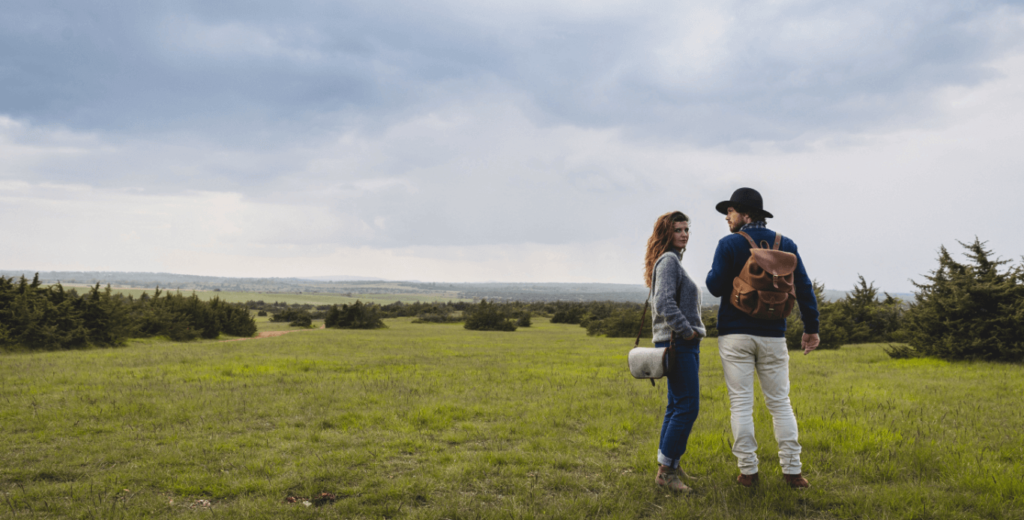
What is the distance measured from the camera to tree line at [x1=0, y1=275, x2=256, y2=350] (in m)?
19.9

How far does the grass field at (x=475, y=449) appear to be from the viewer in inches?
179

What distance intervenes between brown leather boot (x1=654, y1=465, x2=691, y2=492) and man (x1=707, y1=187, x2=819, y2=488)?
567mm

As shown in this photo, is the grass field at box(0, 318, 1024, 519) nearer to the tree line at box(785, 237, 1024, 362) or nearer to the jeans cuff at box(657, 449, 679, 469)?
the jeans cuff at box(657, 449, 679, 469)

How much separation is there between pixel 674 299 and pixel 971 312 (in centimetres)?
1390

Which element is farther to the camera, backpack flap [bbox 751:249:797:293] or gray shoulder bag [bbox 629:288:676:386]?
gray shoulder bag [bbox 629:288:676:386]

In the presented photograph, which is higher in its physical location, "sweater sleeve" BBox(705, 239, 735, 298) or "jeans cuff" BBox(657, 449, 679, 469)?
"sweater sleeve" BBox(705, 239, 735, 298)

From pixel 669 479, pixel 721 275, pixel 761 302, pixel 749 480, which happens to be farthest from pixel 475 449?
pixel 761 302

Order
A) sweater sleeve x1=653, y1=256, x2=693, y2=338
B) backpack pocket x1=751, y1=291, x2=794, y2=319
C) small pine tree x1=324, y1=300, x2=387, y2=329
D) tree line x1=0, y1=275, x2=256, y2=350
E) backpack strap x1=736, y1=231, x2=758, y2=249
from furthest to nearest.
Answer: small pine tree x1=324, y1=300, x2=387, y2=329, tree line x1=0, y1=275, x2=256, y2=350, backpack strap x1=736, y1=231, x2=758, y2=249, sweater sleeve x1=653, y1=256, x2=693, y2=338, backpack pocket x1=751, y1=291, x2=794, y2=319

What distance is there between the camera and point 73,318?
21469 millimetres

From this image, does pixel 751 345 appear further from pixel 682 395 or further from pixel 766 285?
pixel 682 395

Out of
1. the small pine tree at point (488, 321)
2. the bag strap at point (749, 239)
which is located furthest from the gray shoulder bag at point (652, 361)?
the small pine tree at point (488, 321)

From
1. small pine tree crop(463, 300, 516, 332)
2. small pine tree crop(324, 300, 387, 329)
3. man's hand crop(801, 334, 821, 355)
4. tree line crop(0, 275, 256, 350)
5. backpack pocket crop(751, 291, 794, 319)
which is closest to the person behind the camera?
backpack pocket crop(751, 291, 794, 319)

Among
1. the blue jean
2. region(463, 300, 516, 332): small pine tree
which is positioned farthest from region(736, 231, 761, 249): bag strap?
region(463, 300, 516, 332): small pine tree

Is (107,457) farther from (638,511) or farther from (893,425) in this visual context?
(893,425)
